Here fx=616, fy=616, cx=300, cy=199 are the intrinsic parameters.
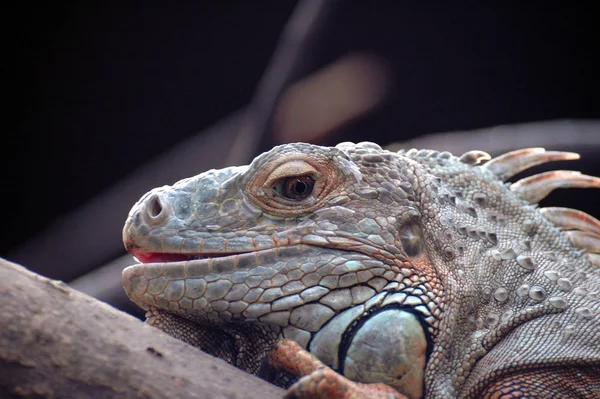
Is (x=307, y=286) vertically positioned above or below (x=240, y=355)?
above

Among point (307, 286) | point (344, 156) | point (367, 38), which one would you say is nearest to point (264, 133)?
point (367, 38)

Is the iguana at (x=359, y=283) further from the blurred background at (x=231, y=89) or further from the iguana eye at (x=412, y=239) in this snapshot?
the blurred background at (x=231, y=89)

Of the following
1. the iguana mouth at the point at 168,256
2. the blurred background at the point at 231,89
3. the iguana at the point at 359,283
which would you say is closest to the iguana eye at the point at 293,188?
the iguana at the point at 359,283

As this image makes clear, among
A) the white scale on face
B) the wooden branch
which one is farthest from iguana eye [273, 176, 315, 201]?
the wooden branch

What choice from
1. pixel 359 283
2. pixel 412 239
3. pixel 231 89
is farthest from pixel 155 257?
pixel 231 89

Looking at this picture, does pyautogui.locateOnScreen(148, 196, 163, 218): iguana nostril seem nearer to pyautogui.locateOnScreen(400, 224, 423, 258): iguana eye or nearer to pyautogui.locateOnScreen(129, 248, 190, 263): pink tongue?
pyautogui.locateOnScreen(129, 248, 190, 263): pink tongue

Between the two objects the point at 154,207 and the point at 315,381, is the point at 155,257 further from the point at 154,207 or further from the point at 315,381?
the point at 315,381

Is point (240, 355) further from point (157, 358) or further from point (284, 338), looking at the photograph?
point (157, 358)
